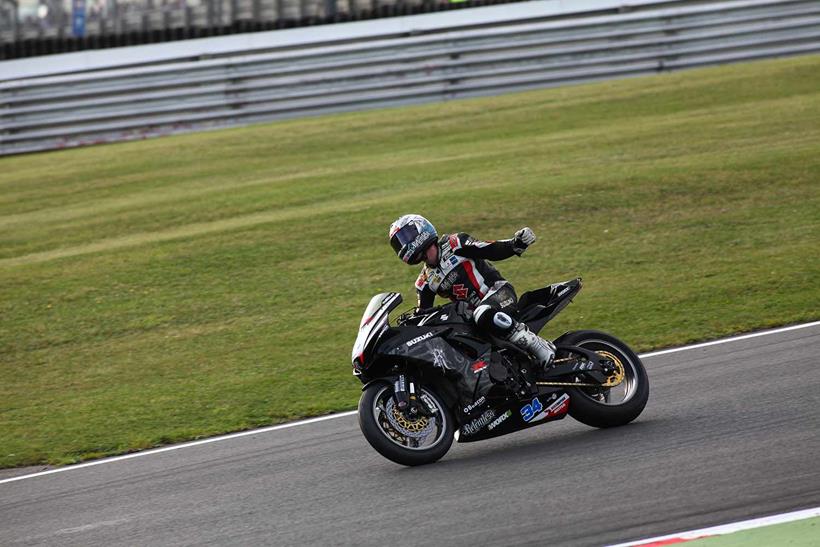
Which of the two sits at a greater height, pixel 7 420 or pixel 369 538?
pixel 369 538

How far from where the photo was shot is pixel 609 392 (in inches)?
308

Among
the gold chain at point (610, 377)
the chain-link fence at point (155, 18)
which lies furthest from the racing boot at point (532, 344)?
the chain-link fence at point (155, 18)

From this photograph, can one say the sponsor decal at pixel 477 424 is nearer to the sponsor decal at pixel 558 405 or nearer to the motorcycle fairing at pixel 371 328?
the sponsor decal at pixel 558 405

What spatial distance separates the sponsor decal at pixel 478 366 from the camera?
7.55 metres

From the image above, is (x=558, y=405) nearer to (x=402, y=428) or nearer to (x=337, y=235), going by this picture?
(x=402, y=428)

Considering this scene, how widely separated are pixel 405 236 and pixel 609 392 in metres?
1.78

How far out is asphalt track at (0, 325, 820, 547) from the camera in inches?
234

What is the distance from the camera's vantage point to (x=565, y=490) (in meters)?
6.40

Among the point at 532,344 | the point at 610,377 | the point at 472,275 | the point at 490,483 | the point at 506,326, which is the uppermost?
the point at 472,275

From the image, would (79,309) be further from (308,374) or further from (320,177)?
(320,177)

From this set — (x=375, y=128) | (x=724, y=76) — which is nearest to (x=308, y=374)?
(x=375, y=128)

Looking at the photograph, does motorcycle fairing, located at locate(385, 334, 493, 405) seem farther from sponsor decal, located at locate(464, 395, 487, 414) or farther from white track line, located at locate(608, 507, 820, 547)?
white track line, located at locate(608, 507, 820, 547)

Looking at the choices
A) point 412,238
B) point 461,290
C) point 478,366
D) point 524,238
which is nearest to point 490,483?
point 478,366

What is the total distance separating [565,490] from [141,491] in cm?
306
